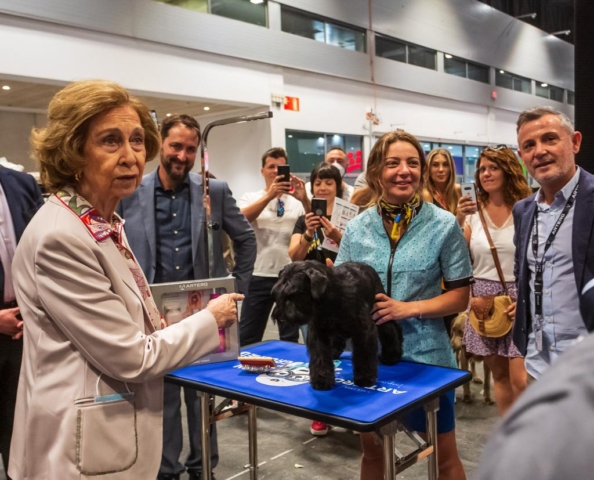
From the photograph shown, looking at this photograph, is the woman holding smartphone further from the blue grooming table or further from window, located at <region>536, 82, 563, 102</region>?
window, located at <region>536, 82, 563, 102</region>

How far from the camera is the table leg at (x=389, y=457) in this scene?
1.62 m

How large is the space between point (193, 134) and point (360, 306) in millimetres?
1323

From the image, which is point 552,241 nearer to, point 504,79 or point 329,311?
point 329,311

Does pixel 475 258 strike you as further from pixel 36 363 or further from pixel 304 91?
pixel 304 91

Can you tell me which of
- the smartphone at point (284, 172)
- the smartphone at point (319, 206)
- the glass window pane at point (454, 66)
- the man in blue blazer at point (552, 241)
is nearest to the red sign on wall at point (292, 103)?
the glass window pane at point (454, 66)

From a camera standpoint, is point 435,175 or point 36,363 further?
point 435,175

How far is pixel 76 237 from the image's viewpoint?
1.27m

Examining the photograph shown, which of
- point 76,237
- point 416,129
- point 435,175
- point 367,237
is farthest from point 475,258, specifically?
point 416,129

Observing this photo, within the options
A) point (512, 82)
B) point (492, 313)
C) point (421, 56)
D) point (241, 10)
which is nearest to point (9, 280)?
point (492, 313)

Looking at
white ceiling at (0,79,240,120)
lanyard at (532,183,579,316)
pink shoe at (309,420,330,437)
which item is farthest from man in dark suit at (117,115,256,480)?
white ceiling at (0,79,240,120)

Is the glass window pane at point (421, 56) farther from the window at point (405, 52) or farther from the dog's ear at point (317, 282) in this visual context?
the dog's ear at point (317, 282)

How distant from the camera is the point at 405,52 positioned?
12656 mm

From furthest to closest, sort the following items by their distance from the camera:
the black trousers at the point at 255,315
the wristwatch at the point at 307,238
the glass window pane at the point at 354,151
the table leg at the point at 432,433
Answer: the glass window pane at the point at 354,151
the black trousers at the point at 255,315
the wristwatch at the point at 307,238
the table leg at the point at 432,433

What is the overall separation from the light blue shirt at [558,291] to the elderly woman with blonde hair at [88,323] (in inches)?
47.9
